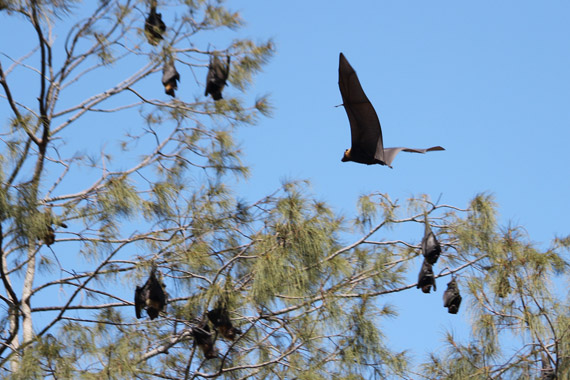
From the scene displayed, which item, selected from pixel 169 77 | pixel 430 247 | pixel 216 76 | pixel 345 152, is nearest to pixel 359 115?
pixel 345 152

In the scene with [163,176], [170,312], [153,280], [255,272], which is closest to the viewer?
[255,272]

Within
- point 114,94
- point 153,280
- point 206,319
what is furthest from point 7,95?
point 206,319

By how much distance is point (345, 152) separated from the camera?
790 centimetres

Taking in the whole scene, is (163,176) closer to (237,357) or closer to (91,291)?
(91,291)

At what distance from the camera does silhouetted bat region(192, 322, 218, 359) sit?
6.26 meters

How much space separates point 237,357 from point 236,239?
0.92 metres

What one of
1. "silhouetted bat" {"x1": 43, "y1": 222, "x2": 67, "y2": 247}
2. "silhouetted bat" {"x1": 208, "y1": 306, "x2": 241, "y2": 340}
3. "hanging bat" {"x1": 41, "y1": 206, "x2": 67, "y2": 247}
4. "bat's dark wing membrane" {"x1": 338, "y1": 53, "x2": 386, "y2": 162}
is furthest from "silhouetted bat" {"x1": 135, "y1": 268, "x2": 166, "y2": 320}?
"bat's dark wing membrane" {"x1": 338, "y1": 53, "x2": 386, "y2": 162}

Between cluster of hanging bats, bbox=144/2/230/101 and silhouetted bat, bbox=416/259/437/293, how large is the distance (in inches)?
100

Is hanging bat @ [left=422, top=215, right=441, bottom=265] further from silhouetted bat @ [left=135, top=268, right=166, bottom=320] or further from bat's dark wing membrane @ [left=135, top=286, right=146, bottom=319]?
bat's dark wing membrane @ [left=135, top=286, right=146, bottom=319]

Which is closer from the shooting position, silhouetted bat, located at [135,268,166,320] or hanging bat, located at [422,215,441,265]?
silhouetted bat, located at [135,268,166,320]

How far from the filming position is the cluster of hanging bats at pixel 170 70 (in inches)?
331

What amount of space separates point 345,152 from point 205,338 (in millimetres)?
2310

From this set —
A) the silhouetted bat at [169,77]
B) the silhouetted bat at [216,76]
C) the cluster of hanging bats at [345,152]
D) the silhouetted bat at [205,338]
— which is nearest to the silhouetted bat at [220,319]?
the cluster of hanging bats at [345,152]

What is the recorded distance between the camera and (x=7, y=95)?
24.6 feet
